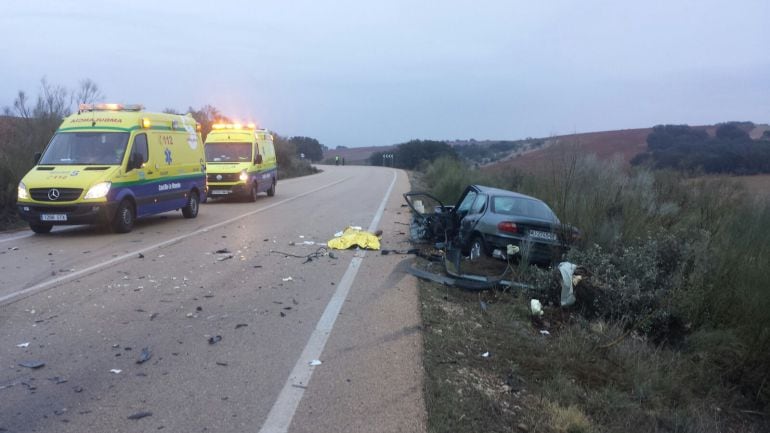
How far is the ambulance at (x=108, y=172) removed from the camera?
1116 centimetres

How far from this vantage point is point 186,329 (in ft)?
19.2

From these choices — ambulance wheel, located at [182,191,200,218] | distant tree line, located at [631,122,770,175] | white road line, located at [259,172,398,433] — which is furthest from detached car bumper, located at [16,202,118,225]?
distant tree line, located at [631,122,770,175]

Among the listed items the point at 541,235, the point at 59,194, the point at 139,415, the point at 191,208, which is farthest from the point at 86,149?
the point at 139,415

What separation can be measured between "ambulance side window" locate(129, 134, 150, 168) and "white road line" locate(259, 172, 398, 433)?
6.75 meters

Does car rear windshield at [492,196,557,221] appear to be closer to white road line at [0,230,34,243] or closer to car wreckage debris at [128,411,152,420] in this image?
car wreckage debris at [128,411,152,420]

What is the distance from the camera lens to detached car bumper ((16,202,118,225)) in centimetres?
1112

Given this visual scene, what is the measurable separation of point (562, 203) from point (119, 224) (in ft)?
28.8

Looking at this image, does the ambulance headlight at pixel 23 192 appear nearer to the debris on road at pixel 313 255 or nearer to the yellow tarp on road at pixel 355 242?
the debris on road at pixel 313 255

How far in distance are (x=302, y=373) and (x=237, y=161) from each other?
16.5 metres

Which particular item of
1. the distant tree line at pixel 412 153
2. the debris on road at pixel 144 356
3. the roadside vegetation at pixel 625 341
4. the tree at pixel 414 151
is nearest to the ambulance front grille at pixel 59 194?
the debris on road at pixel 144 356

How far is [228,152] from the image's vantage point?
20.6 meters

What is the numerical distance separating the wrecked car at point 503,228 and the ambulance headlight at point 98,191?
6.51m

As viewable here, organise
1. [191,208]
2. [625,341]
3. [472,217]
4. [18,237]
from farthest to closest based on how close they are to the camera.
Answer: [191,208]
[18,237]
[472,217]
[625,341]

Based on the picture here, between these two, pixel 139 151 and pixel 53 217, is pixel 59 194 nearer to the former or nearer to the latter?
pixel 53 217
